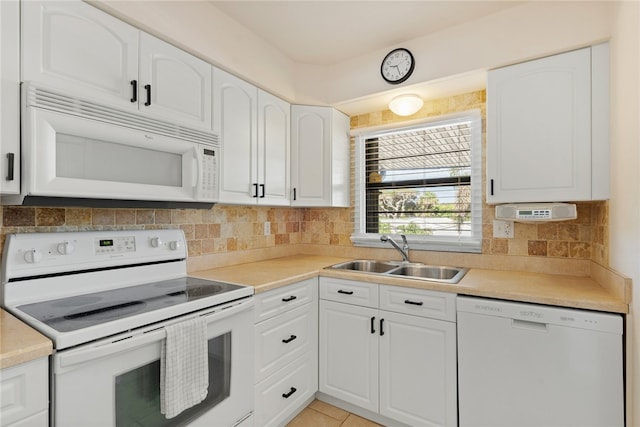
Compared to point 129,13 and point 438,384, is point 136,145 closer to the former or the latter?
point 129,13

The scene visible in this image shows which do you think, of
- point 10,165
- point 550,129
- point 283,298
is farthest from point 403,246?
point 10,165

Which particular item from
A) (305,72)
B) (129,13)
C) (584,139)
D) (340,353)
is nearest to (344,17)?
(305,72)

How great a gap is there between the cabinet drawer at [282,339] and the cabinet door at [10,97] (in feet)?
3.96

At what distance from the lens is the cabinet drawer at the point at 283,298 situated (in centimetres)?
172

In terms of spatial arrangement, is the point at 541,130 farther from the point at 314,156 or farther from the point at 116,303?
the point at 116,303

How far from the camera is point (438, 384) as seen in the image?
172cm

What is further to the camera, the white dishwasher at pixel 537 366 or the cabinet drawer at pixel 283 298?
the cabinet drawer at pixel 283 298

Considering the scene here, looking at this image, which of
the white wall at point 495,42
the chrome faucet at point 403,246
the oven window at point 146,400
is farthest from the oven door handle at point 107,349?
the white wall at point 495,42

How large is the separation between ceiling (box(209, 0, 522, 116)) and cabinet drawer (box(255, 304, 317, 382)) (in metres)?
1.65

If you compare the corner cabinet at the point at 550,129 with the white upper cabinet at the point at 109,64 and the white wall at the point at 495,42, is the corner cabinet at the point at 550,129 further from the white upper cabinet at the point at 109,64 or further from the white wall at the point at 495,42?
the white upper cabinet at the point at 109,64

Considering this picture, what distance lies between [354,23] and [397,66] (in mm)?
414

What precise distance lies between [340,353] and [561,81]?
2024 mm

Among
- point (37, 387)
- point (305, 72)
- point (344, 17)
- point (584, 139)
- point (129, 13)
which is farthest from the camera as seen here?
point (305, 72)

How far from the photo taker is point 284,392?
1.87 metres
